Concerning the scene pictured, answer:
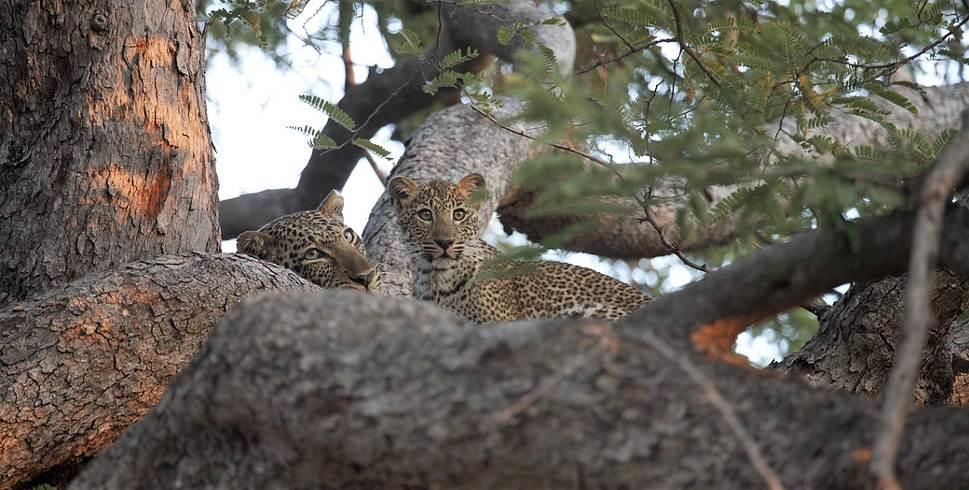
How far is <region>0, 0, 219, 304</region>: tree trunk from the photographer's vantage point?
5020 mm

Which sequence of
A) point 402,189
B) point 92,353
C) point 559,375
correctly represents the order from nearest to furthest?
point 559,375
point 92,353
point 402,189

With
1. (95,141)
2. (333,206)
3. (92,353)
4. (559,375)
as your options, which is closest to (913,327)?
(559,375)

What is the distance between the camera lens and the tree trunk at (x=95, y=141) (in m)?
5.02

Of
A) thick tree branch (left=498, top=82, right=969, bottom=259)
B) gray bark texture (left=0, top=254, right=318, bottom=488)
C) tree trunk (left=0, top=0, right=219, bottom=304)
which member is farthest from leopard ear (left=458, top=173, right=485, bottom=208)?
gray bark texture (left=0, top=254, right=318, bottom=488)

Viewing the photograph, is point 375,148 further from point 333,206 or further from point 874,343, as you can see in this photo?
point 874,343

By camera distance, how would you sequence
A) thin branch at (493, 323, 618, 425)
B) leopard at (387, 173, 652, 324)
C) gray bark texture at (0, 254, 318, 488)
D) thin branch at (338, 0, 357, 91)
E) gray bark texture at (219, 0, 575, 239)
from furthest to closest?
gray bark texture at (219, 0, 575, 239) → thin branch at (338, 0, 357, 91) → leopard at (387, 173, 652, 324) → gray bark texture at (0, 254, 318, 488) → thin branch at (493, 323, 618, 425)

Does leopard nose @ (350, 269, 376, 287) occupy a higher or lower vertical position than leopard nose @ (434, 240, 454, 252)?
lower

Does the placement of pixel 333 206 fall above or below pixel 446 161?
below

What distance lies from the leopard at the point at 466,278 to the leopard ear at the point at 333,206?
0.37 metres

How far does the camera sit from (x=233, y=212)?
951 centimetres

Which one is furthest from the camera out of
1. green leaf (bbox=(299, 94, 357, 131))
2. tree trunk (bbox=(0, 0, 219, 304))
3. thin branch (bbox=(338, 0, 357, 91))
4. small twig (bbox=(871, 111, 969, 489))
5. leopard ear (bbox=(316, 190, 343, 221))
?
thin branch (bbox=(338, 0, 357, 91))

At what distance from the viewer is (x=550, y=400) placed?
244 centimetres

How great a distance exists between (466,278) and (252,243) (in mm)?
1501

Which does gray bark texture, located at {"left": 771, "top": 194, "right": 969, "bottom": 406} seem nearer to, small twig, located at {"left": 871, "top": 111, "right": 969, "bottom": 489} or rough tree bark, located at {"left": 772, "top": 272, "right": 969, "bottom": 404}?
rough tree bark, located at {"left": 772, "top": 272, "right": 969, "bottom": 404}
